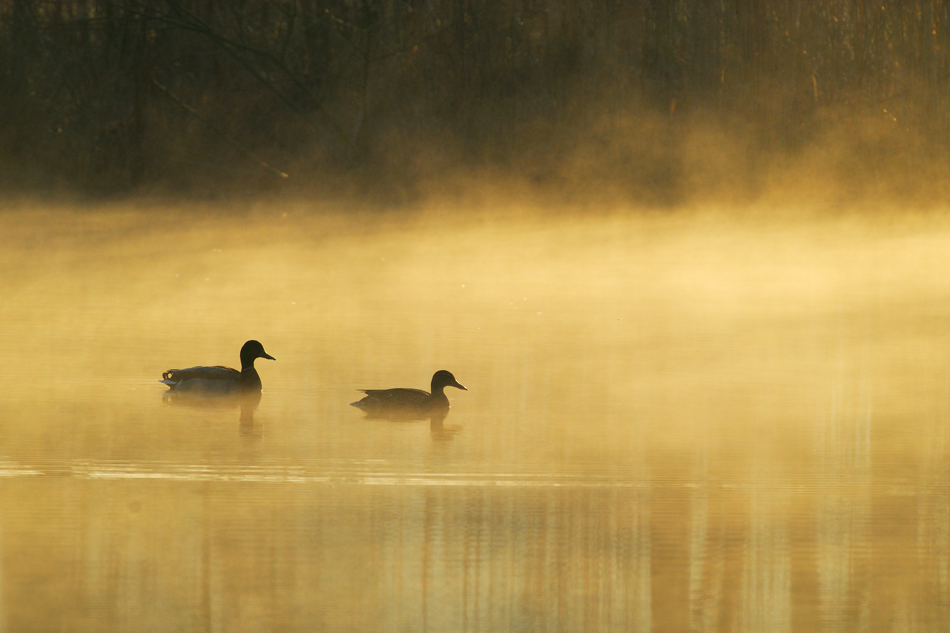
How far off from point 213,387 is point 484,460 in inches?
82.9

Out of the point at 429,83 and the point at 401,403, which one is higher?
the point at 429,83

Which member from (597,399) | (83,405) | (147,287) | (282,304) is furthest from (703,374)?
(147,287)

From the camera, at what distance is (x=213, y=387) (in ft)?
26.2

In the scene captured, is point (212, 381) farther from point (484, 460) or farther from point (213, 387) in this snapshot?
point (484, 460)

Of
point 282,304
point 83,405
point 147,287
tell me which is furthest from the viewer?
point 147,287

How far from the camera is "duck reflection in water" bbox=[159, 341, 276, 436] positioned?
25.8 ft

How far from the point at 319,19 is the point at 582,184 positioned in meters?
4.44

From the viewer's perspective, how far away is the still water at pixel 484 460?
14.8ft

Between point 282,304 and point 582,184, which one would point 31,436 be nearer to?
point 282,304

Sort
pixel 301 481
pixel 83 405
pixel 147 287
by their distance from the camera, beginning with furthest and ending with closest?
pixel 147 287, pixel 83 405, pixel 301 481

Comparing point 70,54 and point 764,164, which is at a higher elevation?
point 70,54

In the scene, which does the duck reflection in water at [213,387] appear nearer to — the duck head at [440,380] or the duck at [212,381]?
the duck at [212,381]

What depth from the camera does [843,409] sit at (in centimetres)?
782

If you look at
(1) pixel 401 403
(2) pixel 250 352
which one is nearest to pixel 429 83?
(2) pixel 250 352
